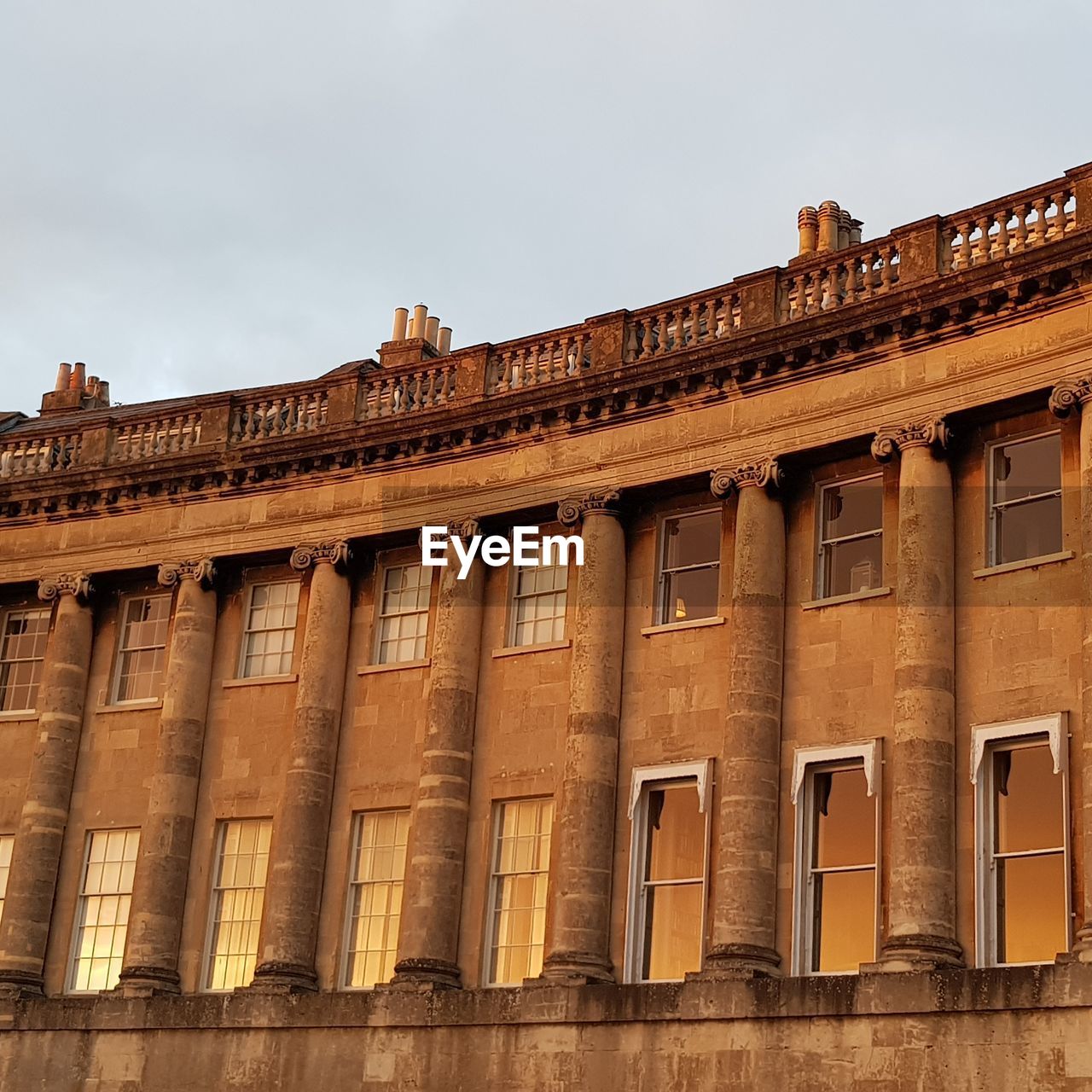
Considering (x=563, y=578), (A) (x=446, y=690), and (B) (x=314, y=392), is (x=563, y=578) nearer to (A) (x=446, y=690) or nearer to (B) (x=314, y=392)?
(A) (x=446, y=690)

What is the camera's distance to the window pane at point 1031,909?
22.1 meters

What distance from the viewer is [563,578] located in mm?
28281

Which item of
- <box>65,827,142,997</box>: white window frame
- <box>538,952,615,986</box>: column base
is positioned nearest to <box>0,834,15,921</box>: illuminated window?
<box>65,827,142,997</box>: white window frame

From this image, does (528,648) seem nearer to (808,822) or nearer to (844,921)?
(808,822)

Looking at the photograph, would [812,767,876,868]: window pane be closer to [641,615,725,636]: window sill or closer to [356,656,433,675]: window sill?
[641,615,725,636]: window sill

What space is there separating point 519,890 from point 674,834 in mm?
2511

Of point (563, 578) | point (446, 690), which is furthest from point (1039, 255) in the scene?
point (446, 690)

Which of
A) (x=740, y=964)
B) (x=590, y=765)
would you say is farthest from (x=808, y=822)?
(x=590, y=765)

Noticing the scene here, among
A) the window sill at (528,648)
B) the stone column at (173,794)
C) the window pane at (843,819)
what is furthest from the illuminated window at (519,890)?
the stone column at (173,794)

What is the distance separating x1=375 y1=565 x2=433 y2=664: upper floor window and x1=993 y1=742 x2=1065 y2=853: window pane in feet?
31.7

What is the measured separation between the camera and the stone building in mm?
22984

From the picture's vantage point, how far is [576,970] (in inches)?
986

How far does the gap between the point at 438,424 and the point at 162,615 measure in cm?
627

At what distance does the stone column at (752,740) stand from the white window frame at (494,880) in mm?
2746
